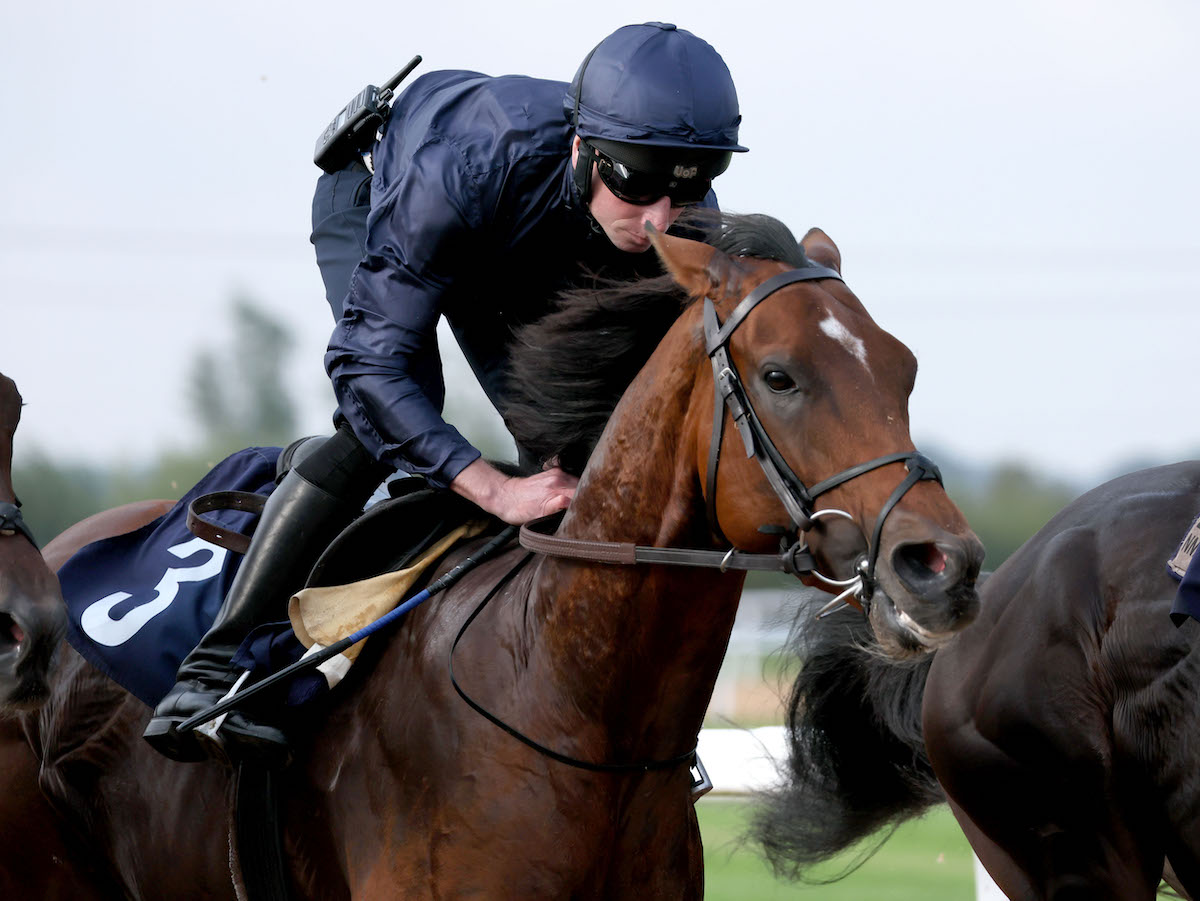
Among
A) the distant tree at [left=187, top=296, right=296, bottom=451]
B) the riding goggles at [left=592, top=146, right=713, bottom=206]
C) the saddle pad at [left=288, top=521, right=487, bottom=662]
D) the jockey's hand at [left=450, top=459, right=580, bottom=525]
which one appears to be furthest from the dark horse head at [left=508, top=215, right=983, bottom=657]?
the distant tree at [left=187, top=296, right=296, bottom=451]

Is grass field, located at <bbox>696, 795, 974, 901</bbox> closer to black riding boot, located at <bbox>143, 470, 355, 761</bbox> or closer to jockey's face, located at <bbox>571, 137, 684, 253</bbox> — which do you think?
black riding boot, located at <bbox>143, 470, 355, 761</bbox>

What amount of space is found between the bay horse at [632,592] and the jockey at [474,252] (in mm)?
200

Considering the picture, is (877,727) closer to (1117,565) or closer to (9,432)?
(1117,565)

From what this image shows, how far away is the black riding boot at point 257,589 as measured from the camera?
10.9 feet

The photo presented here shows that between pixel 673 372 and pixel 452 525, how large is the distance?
34.2 inches

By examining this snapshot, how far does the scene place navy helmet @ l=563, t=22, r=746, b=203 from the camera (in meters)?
3.00

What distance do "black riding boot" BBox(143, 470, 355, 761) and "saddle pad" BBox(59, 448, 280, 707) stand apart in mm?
169

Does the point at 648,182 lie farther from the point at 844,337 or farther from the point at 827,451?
the point at 827,451

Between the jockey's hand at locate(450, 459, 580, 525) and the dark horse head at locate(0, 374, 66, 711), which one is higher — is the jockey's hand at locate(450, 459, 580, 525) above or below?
above

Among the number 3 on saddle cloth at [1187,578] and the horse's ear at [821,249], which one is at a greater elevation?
the horse's ear at [821,249]

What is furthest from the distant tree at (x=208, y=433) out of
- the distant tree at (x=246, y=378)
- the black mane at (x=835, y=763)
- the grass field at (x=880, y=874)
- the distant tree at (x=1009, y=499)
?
the black mane at (x=835, y=763)

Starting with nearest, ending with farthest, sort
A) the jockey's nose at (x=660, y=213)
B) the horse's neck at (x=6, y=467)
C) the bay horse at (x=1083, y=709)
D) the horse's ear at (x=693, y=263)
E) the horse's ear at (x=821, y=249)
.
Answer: the horse's ear at (x=693, y=263) → the horse's ear at (x=821, y=249) → the jockey's nose at (x=660, y=213) → the horse's neck at (x=6, y=467) → the bay horse at (x=1083, y=709)

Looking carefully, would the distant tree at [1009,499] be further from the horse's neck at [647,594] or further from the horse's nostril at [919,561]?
the horse's nostril at [919,561]

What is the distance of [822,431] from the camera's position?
2.49 metres
